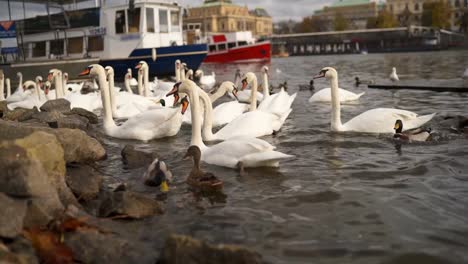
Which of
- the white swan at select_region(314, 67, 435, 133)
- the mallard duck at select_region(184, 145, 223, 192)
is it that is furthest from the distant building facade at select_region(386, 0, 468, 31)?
the mallard duck at select_region(184, 145, 223, 192)

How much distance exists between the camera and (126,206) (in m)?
5.25

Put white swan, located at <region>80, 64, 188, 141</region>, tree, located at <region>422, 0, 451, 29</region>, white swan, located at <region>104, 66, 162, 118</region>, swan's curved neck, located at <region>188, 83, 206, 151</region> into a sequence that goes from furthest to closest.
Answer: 1. tree, located at <region>422, 0, 451, 29</region>
2. white swan, located at <region>104, 66, 162, 118</region>
3. white swan, located at <region>80, 64, 188, 141</region>
4. swan's curved neck, located at <region>188, 83, 206, 151</region>

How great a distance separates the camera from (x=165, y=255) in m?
4.15

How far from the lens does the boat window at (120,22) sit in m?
29.4


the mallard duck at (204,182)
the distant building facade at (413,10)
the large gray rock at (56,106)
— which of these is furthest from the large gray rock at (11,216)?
the distant building facade at (413,10)

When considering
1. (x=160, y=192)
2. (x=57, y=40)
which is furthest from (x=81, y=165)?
(x=57, y=40)

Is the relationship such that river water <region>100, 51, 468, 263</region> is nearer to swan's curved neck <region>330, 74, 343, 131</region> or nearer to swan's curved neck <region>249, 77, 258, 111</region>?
swan's curved neck <region>330, 74, 343, 131</region>

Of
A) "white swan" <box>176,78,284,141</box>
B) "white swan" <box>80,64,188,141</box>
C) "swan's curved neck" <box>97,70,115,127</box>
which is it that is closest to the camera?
"white swan" <box>176,78,284,141</box>

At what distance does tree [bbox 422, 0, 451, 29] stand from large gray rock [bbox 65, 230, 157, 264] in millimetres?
119755

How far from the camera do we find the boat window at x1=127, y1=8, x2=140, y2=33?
95.9ft

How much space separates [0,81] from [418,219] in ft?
57.2

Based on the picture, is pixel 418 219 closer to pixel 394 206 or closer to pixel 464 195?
pixel 394 206

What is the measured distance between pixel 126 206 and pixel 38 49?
102 ft

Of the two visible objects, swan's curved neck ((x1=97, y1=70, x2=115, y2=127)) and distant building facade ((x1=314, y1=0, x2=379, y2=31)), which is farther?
distant building facade ((x1=314, y1=0, x2=379, y2=31))
